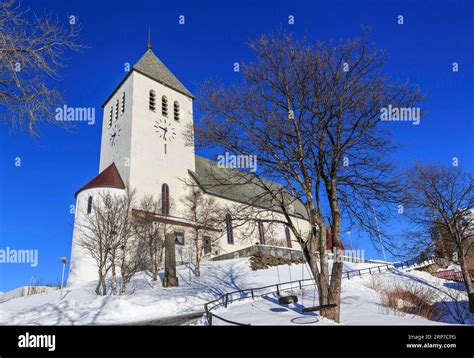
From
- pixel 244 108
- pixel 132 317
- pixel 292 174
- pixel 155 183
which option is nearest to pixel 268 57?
pixel 244 108

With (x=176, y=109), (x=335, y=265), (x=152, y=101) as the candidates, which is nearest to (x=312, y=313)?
(x=335, y=265)

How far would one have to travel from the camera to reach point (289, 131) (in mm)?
12586

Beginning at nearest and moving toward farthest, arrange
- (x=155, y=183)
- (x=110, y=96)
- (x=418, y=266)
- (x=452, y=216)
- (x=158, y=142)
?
(x=452, y=216) < (x=418, y=266) < (x=155, y=183) < (x=158, y=142) < (x=110, y=96)

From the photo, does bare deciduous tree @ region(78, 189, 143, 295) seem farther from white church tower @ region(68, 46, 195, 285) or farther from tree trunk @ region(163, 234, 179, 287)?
white church tower @ region(68, 46, 195, 285)

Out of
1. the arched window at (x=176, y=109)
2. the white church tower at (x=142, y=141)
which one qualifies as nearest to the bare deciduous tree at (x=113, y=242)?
the white church tower at (x=142, y=141)

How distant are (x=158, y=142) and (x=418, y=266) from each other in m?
30.4

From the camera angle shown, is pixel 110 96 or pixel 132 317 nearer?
pixel 132 317

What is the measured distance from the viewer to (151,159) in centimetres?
3844

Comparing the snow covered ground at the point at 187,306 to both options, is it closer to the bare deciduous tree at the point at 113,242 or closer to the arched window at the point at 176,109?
the bare deciduous tree at the point at 113,242

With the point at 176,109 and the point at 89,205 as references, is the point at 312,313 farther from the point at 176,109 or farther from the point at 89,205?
the point at 176,109
